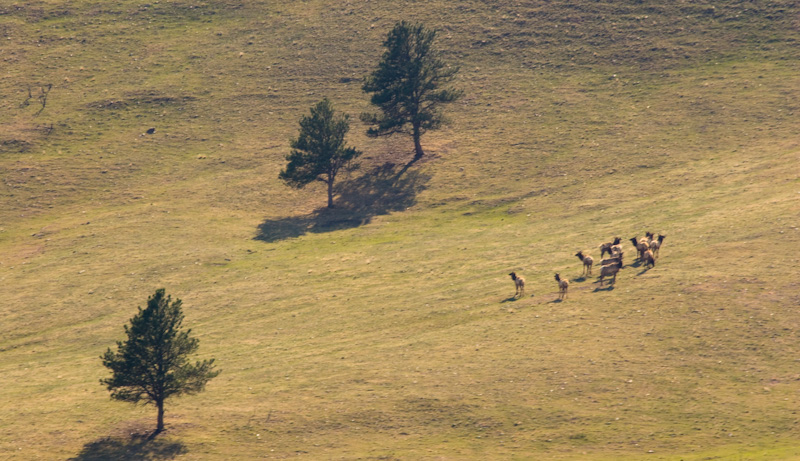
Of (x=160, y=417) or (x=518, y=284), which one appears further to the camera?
(x=518, y=284)

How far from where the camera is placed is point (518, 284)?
4681 cm

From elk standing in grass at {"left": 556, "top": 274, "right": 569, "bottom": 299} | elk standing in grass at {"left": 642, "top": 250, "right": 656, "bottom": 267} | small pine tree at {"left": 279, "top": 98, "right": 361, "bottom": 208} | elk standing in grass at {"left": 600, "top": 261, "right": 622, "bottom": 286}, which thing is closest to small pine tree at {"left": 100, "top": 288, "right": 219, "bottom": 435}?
elk standing in grass at {"left": 556, "top": 274, "right": 569, "bottom": 299}

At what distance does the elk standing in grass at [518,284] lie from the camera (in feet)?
153

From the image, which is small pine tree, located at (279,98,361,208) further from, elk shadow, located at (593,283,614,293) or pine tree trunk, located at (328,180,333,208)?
elk shadow, located at (593,283,614,293)

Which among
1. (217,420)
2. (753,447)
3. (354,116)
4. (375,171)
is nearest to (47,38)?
(354,116)

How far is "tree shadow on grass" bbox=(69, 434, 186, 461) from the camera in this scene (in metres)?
34.5

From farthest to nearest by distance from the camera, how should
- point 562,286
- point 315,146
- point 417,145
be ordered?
point 417,145, point 315,146, point 562,286

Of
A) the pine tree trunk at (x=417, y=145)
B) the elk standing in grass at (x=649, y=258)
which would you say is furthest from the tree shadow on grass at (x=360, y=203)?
the elk standing in grass at (x=649, y=258)

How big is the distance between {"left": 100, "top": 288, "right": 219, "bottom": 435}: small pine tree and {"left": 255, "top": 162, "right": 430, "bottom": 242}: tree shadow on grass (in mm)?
32800

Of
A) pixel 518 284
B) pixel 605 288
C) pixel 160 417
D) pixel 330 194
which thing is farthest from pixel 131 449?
pixel 330 194

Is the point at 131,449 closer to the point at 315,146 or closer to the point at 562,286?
the point at 562,286

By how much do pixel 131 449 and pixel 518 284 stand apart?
943 inches

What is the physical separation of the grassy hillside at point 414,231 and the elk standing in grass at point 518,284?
4.46 ft

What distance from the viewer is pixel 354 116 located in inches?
3728
